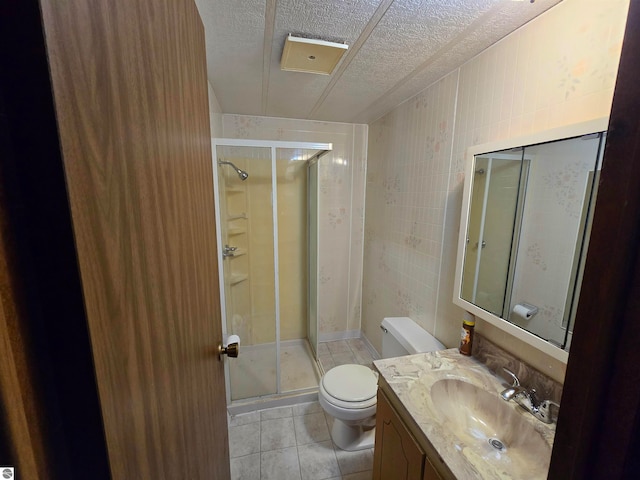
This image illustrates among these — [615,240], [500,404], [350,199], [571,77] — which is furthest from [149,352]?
[350,199]

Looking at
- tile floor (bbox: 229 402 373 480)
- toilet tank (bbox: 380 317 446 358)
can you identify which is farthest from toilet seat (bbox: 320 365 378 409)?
tile floor (bbox: 229 402 373 480)

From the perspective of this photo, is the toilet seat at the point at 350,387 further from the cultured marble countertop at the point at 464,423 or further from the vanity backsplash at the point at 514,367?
the vanity backsplash at the point at 514,367

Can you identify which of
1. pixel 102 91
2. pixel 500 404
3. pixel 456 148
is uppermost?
pixel 456 148

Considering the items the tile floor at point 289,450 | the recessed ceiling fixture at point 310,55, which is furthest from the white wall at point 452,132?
the tile floor at point 289,450

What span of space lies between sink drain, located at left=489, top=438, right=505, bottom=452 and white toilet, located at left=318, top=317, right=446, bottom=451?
50 cm

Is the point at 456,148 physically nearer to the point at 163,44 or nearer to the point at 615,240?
the point at 615,240

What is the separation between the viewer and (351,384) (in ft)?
5.41

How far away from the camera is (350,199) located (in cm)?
264

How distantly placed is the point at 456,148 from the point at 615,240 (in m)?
1.33

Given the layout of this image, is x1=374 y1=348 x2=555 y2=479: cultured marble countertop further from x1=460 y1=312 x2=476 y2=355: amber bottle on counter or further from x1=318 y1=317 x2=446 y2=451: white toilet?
x1=318 y1=317 x2=446 y2=451: white toilet

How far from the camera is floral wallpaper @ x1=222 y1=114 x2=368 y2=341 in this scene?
2361 mm

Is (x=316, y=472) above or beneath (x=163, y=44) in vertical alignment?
beneath

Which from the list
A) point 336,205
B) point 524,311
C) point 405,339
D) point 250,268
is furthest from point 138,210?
point 336,205

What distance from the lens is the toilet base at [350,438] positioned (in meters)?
1.63
